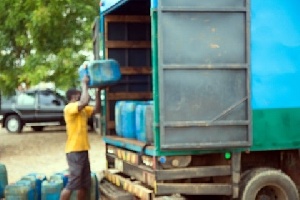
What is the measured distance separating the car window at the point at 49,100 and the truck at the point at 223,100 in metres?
15.9

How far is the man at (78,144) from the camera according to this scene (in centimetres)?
764

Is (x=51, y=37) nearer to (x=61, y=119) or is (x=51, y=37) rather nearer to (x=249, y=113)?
(x=61, y=119)

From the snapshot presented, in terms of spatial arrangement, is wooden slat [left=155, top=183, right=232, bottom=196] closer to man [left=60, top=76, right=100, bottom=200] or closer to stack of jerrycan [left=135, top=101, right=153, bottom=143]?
stack of jerrycan [left=135, top=101, right=153, bottom=143]

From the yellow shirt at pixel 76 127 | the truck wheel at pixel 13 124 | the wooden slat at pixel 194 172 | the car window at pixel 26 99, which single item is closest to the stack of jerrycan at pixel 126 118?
the yellow shirt at pixel 76 127

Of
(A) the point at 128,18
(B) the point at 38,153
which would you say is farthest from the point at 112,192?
(B) the point at 38,153

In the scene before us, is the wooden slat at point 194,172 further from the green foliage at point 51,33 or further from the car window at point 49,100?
the car window at point 49,100

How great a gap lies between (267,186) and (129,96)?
336 centimetres

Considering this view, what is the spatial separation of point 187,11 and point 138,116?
202 centimetres

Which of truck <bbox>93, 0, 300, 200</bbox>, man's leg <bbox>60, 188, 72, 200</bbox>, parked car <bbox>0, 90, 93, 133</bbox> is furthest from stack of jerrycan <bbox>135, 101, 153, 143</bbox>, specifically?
parked car <bbox>0, 90, 93, 133</bbox>

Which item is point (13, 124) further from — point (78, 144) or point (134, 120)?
point (78, 144)

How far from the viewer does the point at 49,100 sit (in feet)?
76.8

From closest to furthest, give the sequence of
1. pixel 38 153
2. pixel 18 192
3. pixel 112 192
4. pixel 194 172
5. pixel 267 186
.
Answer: pixel 194 172
pixel 267 186
pixel 18 192
pixel 112 192
pixel 38 153

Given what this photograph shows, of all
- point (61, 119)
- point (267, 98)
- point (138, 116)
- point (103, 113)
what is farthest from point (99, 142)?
point (267, 98)

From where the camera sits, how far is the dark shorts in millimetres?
7645
